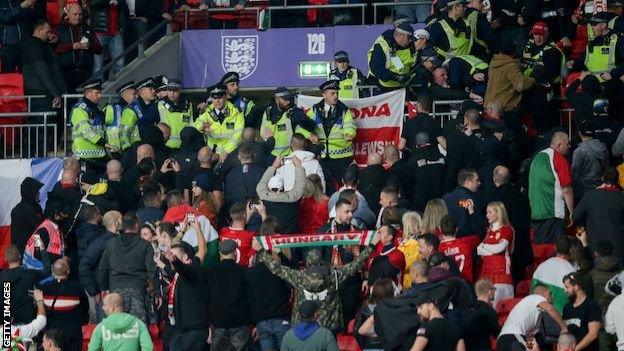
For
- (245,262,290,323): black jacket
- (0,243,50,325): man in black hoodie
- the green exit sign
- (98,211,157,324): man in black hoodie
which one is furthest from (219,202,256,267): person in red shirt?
the green exit sign

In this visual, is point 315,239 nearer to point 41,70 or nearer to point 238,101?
point 238,101

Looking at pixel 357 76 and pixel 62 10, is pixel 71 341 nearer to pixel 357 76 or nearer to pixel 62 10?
pixel 357 76

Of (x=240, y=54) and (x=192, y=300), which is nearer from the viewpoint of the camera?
(x=192, y=300)

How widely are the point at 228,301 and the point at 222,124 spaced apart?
5.50 meters

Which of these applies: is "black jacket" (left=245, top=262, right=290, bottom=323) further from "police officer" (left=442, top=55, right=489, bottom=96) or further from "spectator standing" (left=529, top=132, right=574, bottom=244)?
"police officer" (left=442, top=55, right=489, bottom=96)

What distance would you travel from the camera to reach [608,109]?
29.7 metres

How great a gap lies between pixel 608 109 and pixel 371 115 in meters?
3.26

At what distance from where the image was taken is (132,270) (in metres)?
26.7

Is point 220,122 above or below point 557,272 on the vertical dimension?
above

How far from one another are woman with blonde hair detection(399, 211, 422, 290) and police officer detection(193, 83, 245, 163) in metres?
4.97

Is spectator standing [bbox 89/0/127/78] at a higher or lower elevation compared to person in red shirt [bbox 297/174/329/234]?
higher

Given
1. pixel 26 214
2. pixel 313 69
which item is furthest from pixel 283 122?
pixel 26 214

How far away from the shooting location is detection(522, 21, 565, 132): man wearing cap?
101ft

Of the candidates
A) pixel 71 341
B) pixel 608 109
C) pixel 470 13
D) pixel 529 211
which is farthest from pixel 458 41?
pixel 71 341
